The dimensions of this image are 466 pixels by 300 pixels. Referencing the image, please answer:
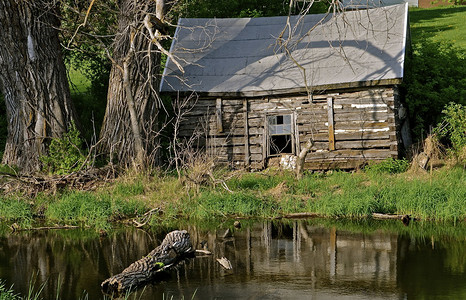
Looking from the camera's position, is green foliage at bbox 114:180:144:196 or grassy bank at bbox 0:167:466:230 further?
green foliage at bbox 114:180:144:196

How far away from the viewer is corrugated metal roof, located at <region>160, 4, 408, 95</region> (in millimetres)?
16047

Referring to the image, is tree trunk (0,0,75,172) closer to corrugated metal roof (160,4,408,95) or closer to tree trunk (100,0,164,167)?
tree trunk (100,0,164,167)

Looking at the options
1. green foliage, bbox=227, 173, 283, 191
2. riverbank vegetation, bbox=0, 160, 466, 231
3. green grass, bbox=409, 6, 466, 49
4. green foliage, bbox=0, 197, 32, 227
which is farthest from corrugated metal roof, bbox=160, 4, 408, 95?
green grass, bbox=409, 6, 466, 49

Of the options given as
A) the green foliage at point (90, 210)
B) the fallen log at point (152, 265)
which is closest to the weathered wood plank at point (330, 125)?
the green foliage at point (90, 210)

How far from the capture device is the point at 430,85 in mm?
17797

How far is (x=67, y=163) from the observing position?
14367 millimetres

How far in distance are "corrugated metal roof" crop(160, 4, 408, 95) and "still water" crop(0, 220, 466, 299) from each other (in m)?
5.20

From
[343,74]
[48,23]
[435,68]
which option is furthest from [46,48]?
[435,68]

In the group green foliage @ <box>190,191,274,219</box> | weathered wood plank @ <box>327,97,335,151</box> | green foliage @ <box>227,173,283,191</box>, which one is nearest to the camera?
green foliage @ <box>190,191,274,219</box>

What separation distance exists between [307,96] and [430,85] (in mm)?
3820

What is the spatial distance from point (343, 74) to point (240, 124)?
9.58 ft

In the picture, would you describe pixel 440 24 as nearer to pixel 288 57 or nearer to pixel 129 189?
pixel 288 57

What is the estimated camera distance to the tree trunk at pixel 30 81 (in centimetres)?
1484

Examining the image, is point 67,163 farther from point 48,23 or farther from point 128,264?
point 128,264
